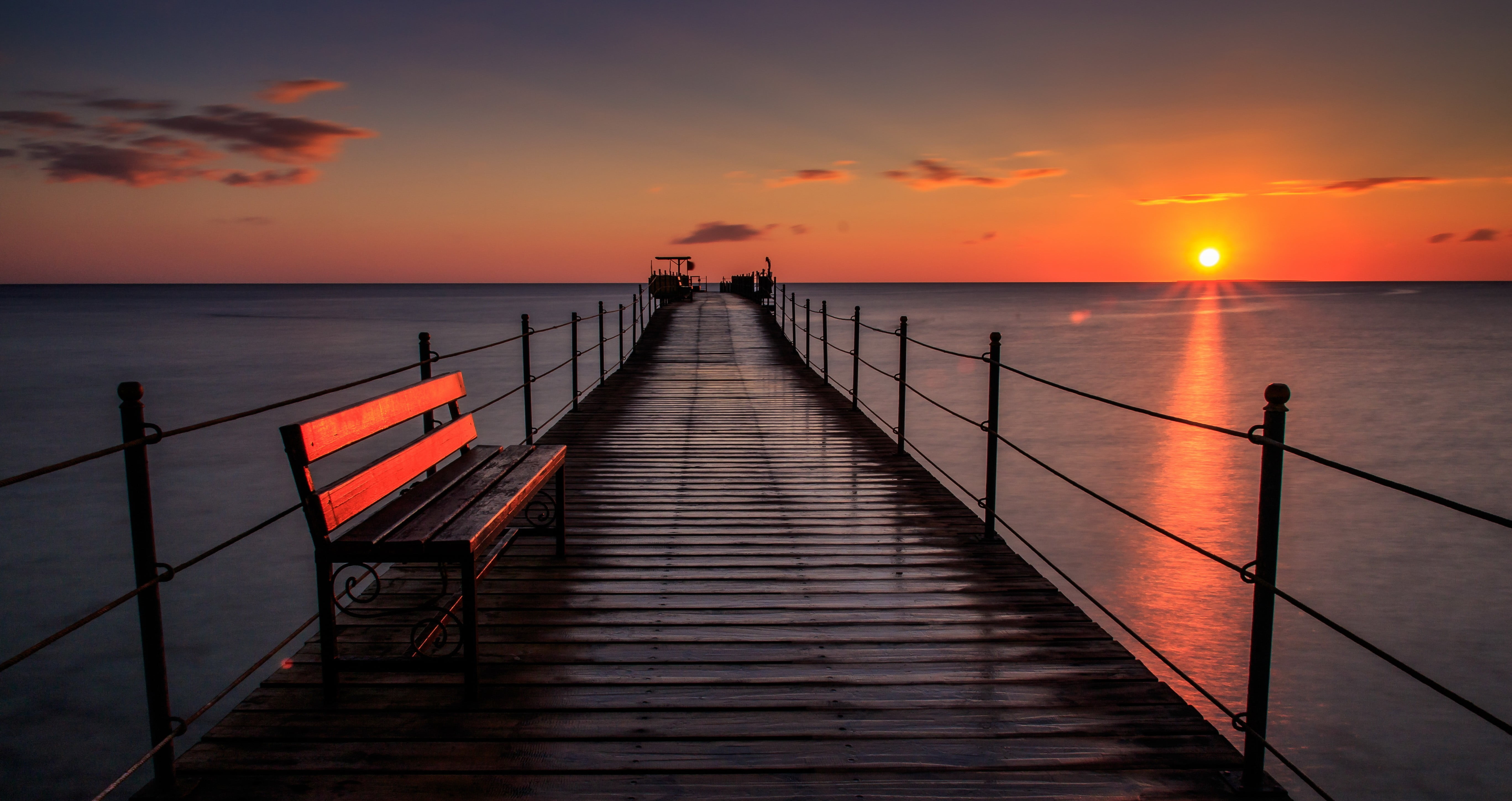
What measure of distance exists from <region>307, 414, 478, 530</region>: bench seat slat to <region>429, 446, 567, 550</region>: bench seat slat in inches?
10.1

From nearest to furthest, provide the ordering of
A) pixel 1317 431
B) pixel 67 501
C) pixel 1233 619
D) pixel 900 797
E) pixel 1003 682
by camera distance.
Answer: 1. pixel 900 797
2. pixel 1003 682
3. pixel 1233 619
4. pixel 67 501
5. pixel 1317 431

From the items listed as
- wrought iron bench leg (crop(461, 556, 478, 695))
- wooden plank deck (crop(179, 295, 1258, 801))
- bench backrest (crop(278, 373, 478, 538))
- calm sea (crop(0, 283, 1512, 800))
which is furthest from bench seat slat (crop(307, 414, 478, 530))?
calm sea (crop(0, 283, 1512, 800))

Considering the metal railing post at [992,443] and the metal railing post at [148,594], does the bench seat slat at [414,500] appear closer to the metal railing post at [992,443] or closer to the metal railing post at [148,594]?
the metal railing post at [148,594]

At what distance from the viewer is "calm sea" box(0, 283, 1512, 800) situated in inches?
233

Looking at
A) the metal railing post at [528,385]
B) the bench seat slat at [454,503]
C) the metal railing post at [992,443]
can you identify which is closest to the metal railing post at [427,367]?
the bench seat slat at [454,503]

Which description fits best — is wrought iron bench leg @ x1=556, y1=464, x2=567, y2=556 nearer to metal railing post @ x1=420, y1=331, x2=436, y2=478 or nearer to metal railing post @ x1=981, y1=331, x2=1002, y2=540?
metal railing post @ x1=420, y1=331, x2=436, y2=478

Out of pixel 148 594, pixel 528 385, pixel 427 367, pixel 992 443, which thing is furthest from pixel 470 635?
pixel 528 385

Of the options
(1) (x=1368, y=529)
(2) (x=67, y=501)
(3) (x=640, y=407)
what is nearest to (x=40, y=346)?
(2) (x=67, y=501)

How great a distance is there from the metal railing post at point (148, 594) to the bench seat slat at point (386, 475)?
39 cm

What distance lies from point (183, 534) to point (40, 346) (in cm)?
3411

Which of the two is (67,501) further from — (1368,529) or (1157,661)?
(1368,529)

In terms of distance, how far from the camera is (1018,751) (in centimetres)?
220

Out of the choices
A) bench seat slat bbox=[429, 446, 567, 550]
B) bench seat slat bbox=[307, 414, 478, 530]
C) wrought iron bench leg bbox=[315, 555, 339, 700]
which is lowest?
wrought iron bench leg bbox=[315, 555, 339, 700]

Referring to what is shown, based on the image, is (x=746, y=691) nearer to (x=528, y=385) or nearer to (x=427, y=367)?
(x=427, y=367)
